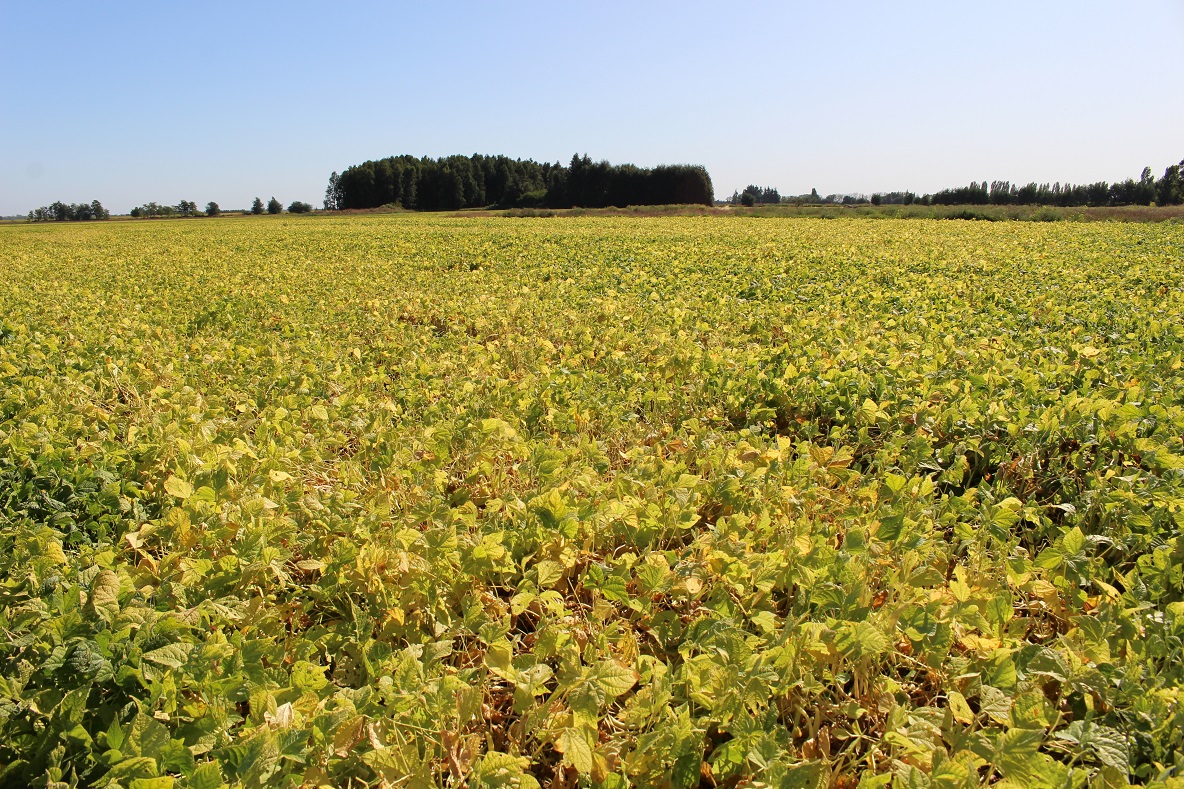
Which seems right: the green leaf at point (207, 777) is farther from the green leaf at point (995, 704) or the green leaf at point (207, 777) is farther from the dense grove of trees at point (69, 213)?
the dense grove of trees at point (69, 213)

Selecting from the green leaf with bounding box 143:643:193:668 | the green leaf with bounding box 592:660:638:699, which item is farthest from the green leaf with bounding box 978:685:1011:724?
the green leaf with bounding box 143:643:193:668

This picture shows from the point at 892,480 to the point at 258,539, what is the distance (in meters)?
2.44

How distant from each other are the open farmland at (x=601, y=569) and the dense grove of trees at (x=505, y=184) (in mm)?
68273

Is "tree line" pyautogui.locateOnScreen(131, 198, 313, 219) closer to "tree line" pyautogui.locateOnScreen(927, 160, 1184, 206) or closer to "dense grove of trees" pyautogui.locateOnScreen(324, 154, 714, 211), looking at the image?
"dense grove of trees" pyautogui.locateOnScreen(324, 154, 714, 211)

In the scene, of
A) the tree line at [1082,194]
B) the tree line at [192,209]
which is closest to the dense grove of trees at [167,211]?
the tree line at [192,209]

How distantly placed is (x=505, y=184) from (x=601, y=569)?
96.2 metres

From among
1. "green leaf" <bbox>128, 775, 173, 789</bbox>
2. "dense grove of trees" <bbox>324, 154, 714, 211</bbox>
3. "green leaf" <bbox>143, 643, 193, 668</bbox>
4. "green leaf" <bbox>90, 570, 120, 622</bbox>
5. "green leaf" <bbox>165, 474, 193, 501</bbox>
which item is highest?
"dense grove of trees" <bbox>324, 154, 714, 211</bbox>

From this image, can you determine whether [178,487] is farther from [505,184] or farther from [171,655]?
[505,184]

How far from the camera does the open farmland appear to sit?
5.32ft

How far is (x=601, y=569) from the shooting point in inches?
91.0

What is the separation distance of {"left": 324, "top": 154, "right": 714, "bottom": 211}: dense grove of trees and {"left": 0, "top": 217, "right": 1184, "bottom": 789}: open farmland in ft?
224

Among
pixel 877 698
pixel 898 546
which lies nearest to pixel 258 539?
pixel 877 698

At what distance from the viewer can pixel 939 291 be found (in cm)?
811

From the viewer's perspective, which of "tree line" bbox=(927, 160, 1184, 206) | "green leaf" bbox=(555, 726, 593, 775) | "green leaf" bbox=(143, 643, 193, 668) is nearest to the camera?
"green leaf" bbox=(555, 726, 593, 775)
